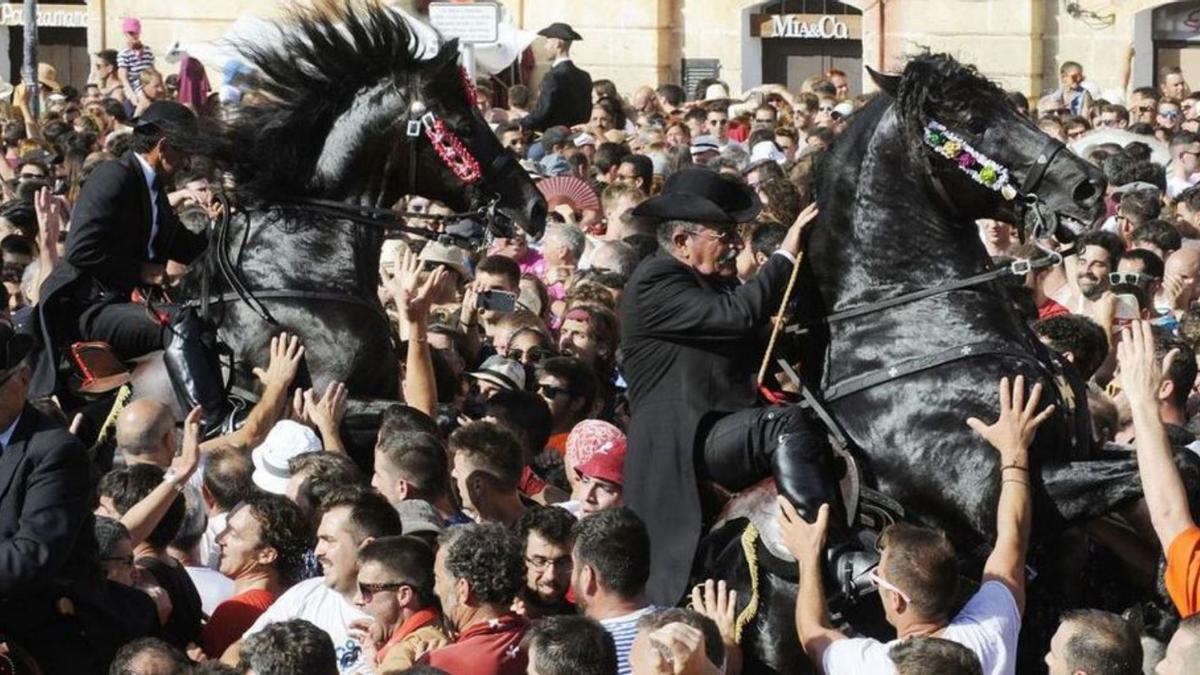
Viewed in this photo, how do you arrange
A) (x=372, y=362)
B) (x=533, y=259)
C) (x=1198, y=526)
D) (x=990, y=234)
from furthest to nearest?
A: (x=533, y=259), (x=990, y=234), (x=372, y=362), (x=1198, y=526)

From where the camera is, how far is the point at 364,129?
11.2 meters

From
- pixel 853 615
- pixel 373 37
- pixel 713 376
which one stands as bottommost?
pixel 853 615

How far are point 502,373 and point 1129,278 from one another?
3.39 metres

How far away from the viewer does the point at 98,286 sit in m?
11.4

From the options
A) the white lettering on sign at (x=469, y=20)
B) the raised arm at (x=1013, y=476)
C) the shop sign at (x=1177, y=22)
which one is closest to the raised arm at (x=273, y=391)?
the raised arm at (x=1013, y=476)

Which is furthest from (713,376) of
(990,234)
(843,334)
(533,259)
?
(533,259)

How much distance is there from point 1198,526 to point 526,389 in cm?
421

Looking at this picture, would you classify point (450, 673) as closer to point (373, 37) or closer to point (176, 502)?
point (176, 502)

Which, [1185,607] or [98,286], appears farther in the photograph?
[98,286]

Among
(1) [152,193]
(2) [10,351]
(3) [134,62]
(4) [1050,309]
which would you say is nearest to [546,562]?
(2) [10,351]

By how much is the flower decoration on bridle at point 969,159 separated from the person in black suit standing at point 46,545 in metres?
3.10

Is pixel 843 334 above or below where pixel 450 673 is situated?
above

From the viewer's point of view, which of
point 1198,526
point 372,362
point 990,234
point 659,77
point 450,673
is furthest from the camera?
point 659,77

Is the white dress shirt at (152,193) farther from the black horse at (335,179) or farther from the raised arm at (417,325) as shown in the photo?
the raised arm at (417,325)
